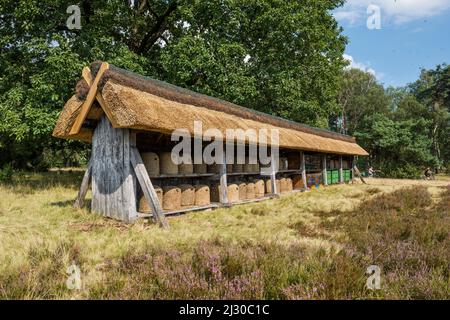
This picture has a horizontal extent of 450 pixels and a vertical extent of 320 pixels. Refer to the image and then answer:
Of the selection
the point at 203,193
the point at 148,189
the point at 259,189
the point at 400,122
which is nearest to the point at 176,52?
the point at 259,189

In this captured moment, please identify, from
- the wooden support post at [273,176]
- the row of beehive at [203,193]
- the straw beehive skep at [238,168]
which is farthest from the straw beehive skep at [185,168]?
the wooden support post at [273,176]

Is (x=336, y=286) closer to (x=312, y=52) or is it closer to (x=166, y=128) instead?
(x=166, y=128)

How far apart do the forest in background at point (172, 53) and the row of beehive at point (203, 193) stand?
224 inches

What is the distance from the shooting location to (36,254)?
167 inches

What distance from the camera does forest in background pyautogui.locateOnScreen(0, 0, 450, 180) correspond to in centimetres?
1188

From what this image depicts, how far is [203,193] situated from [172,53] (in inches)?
357

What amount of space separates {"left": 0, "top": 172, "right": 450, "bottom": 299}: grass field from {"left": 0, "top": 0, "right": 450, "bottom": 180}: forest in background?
661 cm

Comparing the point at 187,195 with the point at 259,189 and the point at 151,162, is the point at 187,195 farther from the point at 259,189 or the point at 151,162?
the point at 259,189

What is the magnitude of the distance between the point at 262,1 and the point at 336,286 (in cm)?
1769

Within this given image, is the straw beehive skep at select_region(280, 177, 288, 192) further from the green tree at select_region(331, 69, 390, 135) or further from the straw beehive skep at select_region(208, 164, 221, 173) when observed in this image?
the green tree at select_region(331, 69, 390, 135)

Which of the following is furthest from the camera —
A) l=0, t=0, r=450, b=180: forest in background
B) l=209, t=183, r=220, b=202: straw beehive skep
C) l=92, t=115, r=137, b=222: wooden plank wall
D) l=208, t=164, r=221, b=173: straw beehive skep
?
l=0, t=0, r=450, b=180: forest in background

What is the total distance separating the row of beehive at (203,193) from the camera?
7980 millimetres

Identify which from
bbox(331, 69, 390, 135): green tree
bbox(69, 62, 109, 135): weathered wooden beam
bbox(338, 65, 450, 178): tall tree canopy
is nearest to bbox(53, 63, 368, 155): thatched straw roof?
bbox(69, 62, 109, 135): weathered wooden beam
